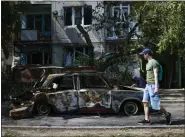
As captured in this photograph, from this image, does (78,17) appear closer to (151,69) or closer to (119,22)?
(119,22)

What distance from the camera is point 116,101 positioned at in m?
7.15

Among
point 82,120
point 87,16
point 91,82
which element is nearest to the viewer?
point 82,120

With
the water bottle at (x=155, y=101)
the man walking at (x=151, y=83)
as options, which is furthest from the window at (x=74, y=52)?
the water bottle at (x=155, y=101)

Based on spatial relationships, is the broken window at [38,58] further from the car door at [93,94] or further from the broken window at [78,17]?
the broken window at [78,17]

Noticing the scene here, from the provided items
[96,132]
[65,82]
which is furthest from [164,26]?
[96,132]

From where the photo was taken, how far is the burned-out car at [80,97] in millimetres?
7012

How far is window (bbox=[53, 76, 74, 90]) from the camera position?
7.04 metres

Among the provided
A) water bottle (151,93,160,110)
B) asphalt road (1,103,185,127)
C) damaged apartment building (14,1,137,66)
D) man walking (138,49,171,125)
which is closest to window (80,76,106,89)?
damaged apartment building (14,1,137,66)

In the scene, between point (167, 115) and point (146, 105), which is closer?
point (146, 105)

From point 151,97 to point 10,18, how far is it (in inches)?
118

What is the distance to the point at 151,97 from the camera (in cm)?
709

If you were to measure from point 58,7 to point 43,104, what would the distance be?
181 centimetres

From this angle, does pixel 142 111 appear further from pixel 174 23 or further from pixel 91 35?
pixel 174 23

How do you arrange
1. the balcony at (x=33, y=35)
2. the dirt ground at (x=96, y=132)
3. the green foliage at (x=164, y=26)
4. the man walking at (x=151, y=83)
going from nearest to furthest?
the dirt ground at (x=96, y=132)
the balcony at (x=33, y=35)
the man walking at (x=151, y=83)
the green foliage at (x=164, y=26)
